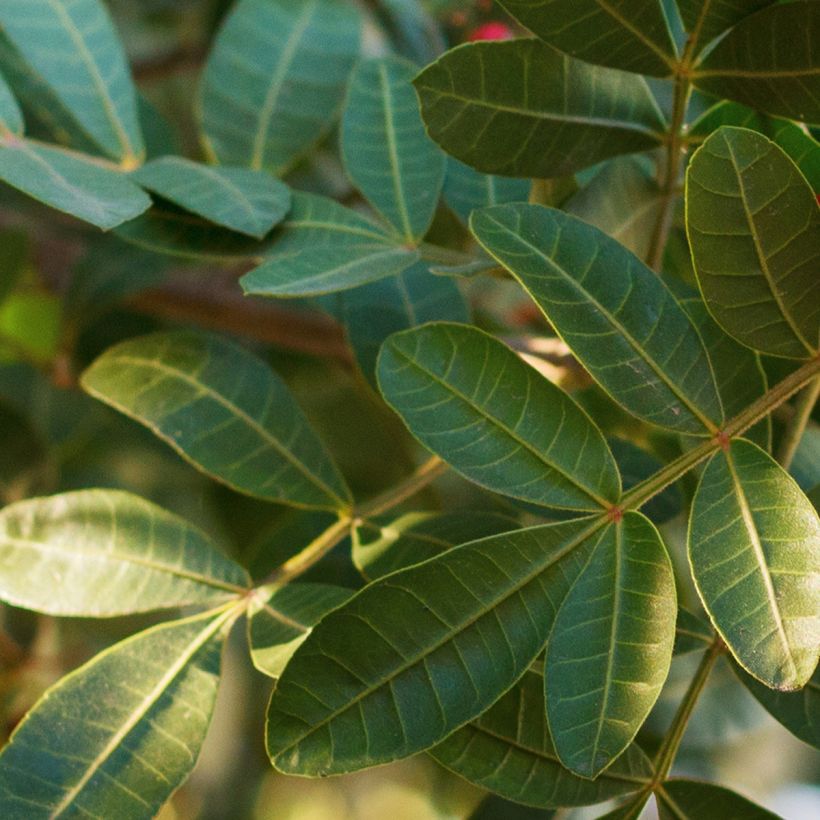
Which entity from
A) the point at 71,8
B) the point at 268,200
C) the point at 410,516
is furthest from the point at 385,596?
the point at 71,8

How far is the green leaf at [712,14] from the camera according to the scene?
52cm

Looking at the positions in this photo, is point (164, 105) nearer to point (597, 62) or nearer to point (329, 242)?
point (329, 242)

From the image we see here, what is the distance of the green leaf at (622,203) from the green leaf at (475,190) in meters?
0.11

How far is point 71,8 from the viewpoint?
77 centimetres

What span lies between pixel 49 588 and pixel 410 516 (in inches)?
8.1

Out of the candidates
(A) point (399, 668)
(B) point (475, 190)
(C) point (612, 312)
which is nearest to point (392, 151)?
(B) point (475, 190)

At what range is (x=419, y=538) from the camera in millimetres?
609

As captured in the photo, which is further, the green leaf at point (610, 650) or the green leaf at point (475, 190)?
the green leaf at point (475, 190)

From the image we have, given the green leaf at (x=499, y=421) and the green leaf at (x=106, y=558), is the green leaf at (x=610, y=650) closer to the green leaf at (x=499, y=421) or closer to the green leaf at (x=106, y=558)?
the green leaf at (x=499, y=421)

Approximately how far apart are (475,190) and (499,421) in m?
0.25

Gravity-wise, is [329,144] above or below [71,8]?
below

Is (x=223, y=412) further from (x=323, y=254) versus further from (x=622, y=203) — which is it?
(x=622, y=203)

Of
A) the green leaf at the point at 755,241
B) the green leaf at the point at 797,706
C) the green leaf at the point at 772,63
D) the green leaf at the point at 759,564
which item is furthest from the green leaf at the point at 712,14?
the green leaf at the point at 797,706

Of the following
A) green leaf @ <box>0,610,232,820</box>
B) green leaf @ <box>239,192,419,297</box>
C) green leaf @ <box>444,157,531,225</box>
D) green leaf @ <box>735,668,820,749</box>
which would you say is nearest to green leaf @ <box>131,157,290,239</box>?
green leaf @ <box>239,192,419,297</box>
